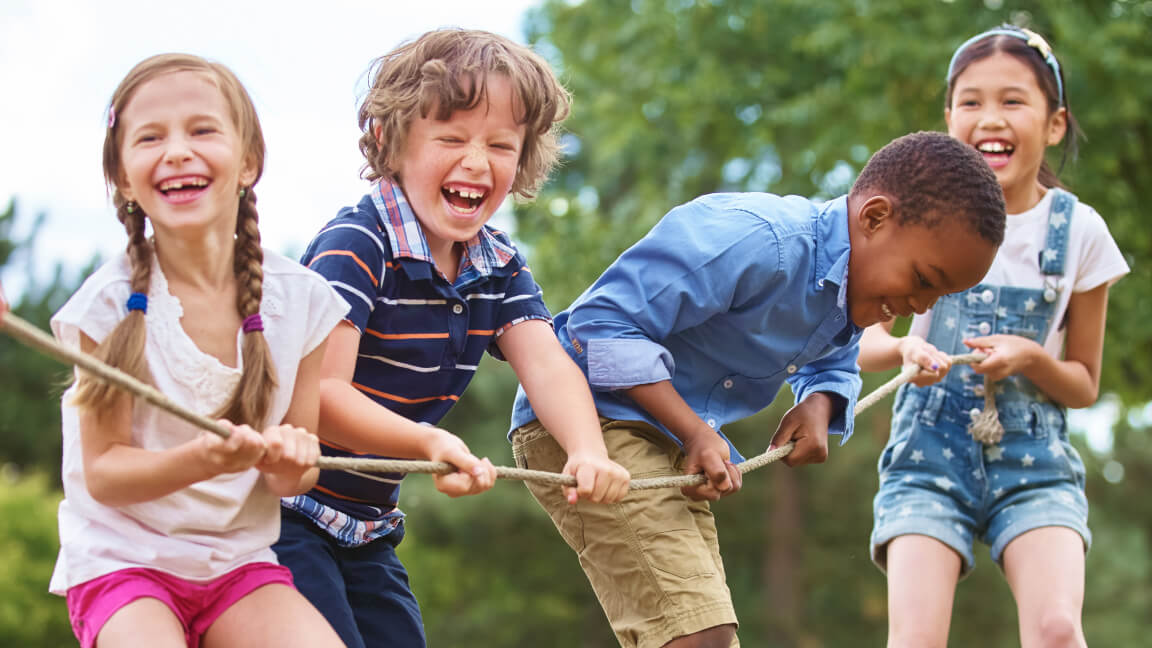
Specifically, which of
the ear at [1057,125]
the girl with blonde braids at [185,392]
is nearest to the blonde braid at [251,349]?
the girl with blonde braids at [185,392]

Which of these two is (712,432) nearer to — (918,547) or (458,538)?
(918,547)

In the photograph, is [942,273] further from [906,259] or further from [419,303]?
[419,303]

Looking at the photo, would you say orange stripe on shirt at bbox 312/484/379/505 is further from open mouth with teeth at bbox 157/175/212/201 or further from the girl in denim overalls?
the girl in denim overalls

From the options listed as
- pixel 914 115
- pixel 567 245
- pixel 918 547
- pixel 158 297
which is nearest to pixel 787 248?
pixel 918 547

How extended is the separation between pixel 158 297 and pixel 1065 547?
260 centimetres

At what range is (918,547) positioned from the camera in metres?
3.71

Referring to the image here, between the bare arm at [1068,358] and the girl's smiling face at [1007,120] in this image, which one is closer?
the bare arm at [1068,358]

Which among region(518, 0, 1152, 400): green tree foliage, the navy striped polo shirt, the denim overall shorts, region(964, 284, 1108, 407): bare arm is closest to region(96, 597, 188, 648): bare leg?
the navy striped polo shirt

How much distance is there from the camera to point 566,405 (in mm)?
2977

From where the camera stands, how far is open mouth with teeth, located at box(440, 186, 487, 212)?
9.70ft

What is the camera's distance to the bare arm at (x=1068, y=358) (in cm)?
375

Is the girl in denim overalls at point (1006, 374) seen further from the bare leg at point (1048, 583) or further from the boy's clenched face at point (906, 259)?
the boy's clenched face at point (906, 259)

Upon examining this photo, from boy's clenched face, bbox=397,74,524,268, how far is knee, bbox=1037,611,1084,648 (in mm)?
1889

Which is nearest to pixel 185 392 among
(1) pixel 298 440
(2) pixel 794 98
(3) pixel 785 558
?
(1) pixel 298 440
